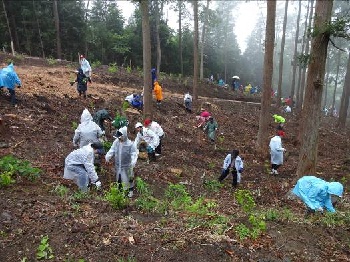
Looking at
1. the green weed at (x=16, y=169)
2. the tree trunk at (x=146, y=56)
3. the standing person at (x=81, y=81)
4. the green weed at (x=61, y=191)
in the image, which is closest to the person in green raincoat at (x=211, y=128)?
the tree trunk at (x=146, y=56)

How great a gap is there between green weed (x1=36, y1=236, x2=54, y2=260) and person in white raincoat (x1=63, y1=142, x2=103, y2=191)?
2272 millimetres

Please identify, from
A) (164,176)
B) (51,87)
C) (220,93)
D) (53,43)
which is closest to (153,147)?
(164,176)

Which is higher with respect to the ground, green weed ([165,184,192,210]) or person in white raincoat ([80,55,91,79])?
person in white raincoat ([80,55,91,79])

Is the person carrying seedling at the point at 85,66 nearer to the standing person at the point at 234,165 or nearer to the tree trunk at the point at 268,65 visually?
the tree trunk at the point at 268,65

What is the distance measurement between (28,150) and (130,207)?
427 cm

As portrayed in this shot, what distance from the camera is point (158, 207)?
7.16 m

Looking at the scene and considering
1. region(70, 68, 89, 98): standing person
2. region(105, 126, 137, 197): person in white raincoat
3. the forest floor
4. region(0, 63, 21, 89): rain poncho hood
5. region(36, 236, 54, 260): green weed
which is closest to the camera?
region(36, 236, 54, 260): green weed

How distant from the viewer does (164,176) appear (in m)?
10.3

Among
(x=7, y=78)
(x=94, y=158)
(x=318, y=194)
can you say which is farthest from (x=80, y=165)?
(x=7, y=78)

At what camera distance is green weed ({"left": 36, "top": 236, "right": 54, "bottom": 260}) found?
5176mm

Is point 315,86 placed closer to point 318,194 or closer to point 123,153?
point 318,194

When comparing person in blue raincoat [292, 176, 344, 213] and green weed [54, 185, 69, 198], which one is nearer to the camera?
green weed [54, 185, 69, 198]


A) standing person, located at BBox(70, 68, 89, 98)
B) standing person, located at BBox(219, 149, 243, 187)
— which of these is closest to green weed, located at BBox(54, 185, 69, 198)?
standing person, located at BBox(219, 149, 243, 187)

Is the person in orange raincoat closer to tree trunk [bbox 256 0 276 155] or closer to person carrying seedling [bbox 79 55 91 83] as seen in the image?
person carrying seedling [bbox 79 55 91 83]
